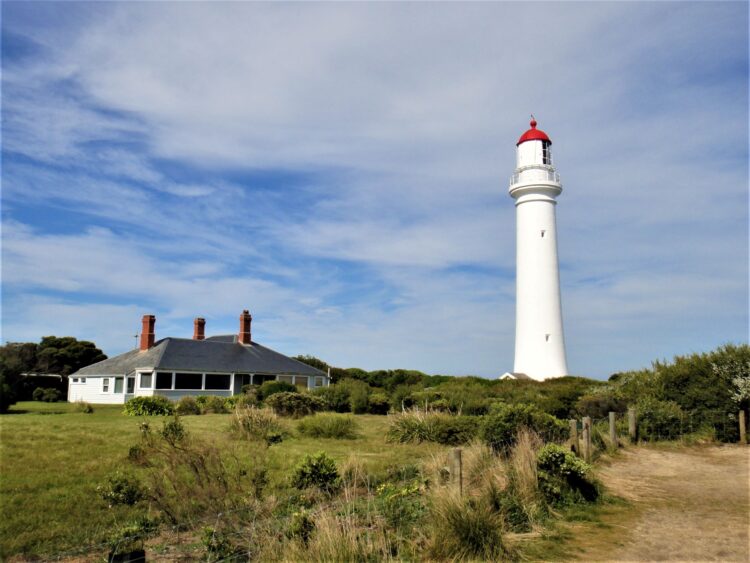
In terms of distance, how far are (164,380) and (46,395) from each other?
28.2ft

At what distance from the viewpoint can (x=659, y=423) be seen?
52.5 ft

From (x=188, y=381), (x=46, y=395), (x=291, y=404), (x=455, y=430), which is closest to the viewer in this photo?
(x=455, y=430)

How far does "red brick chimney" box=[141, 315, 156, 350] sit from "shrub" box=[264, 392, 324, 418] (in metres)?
16.2

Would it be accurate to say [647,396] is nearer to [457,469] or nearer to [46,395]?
[457,469]

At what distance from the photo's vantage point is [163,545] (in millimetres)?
6691

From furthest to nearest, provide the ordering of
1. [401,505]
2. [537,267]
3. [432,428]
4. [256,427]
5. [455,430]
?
1. [537,267]
2. [432,428]
3. [256,427]
4. [455,430]
5. [401,505]

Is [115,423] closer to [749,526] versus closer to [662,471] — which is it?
[662,471]

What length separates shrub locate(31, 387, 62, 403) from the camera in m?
34.8

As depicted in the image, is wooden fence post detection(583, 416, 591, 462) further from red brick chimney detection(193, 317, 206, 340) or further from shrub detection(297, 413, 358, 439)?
red brick chimney detection(193, 317, 206, 340)

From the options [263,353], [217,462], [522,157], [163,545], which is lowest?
[163,545]

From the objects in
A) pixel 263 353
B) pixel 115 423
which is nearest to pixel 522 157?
pixel 263 353

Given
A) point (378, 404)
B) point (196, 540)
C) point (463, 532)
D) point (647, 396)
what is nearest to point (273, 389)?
point (378, 404)

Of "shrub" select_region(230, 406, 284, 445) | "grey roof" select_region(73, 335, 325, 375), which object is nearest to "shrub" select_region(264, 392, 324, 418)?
"shrub" select_region(230, 406, 284, 445)

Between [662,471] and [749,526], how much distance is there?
4.35m
